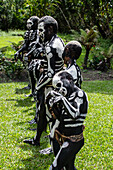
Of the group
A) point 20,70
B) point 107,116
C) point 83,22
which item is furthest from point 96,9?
point 107,116

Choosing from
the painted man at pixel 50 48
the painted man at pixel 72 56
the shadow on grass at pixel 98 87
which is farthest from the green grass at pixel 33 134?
the painted man at pixel 72 56

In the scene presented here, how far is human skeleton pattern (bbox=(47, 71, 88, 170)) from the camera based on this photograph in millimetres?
2705

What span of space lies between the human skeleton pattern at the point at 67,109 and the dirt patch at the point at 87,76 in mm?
7348

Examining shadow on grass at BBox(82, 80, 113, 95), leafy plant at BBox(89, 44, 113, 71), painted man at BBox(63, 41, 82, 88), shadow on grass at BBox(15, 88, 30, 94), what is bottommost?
shadow on grass at BBox(82, 80, 113, 95)

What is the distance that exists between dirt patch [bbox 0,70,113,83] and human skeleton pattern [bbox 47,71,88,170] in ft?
24.1

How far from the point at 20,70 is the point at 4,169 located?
21.3ft

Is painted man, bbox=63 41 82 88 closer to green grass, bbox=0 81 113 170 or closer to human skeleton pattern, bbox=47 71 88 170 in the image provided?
human skeleton pattern, bbox=47 71 88 170

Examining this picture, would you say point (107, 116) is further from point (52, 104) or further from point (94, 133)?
point (52, 104)

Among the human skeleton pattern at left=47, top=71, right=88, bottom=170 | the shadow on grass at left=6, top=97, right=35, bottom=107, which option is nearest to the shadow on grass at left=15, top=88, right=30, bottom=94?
the shadow on grass at left=6, top=97, right=35, bottom=107

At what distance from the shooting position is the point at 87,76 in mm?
11164

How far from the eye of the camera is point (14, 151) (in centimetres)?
449

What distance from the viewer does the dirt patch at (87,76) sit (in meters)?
10.1

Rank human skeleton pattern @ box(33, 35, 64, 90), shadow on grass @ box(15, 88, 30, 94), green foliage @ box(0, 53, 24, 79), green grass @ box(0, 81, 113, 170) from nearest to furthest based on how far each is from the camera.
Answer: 1. human skeleton pattern @ box(33, 35, 64, 90)
2. green grass @ box(0, 81, 113, 170)
3. shadow on grass @ box(15, 88, 30, 94)
4. green foliage @ box(0, 53, 24, 79)

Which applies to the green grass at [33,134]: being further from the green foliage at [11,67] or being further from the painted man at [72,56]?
the painted man at [72,56]
